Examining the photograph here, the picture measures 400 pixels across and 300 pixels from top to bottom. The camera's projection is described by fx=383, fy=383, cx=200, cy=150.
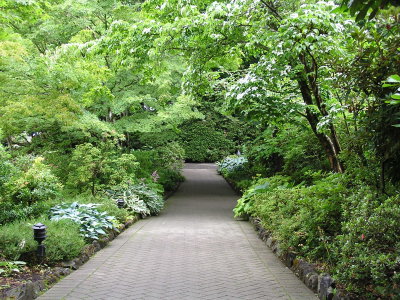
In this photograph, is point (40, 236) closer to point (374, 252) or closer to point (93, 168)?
point (374, 252)

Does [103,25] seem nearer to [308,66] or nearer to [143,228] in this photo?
[143,228]

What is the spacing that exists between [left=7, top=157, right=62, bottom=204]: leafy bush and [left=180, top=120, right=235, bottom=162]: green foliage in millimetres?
23191

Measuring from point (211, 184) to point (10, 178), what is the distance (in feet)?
48.0

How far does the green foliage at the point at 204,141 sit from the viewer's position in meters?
30.9

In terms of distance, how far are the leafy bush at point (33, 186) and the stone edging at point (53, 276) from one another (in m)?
1.46

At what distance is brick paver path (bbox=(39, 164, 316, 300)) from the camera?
4926 millimetres

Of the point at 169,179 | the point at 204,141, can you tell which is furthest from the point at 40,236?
the point at 204,141

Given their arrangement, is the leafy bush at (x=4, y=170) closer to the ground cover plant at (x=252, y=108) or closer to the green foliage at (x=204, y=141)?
the ground cover plant at (x=252, y=108)

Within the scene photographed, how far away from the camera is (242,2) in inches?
302

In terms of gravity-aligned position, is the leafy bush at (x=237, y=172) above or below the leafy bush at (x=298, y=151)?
below

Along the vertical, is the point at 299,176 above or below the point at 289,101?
below

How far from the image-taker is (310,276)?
5082mm


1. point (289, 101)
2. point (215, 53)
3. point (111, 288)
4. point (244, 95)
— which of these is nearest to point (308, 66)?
point (289, 101)

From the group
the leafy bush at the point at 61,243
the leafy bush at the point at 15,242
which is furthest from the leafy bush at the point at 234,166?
the leafy bush at the point at 15,242
